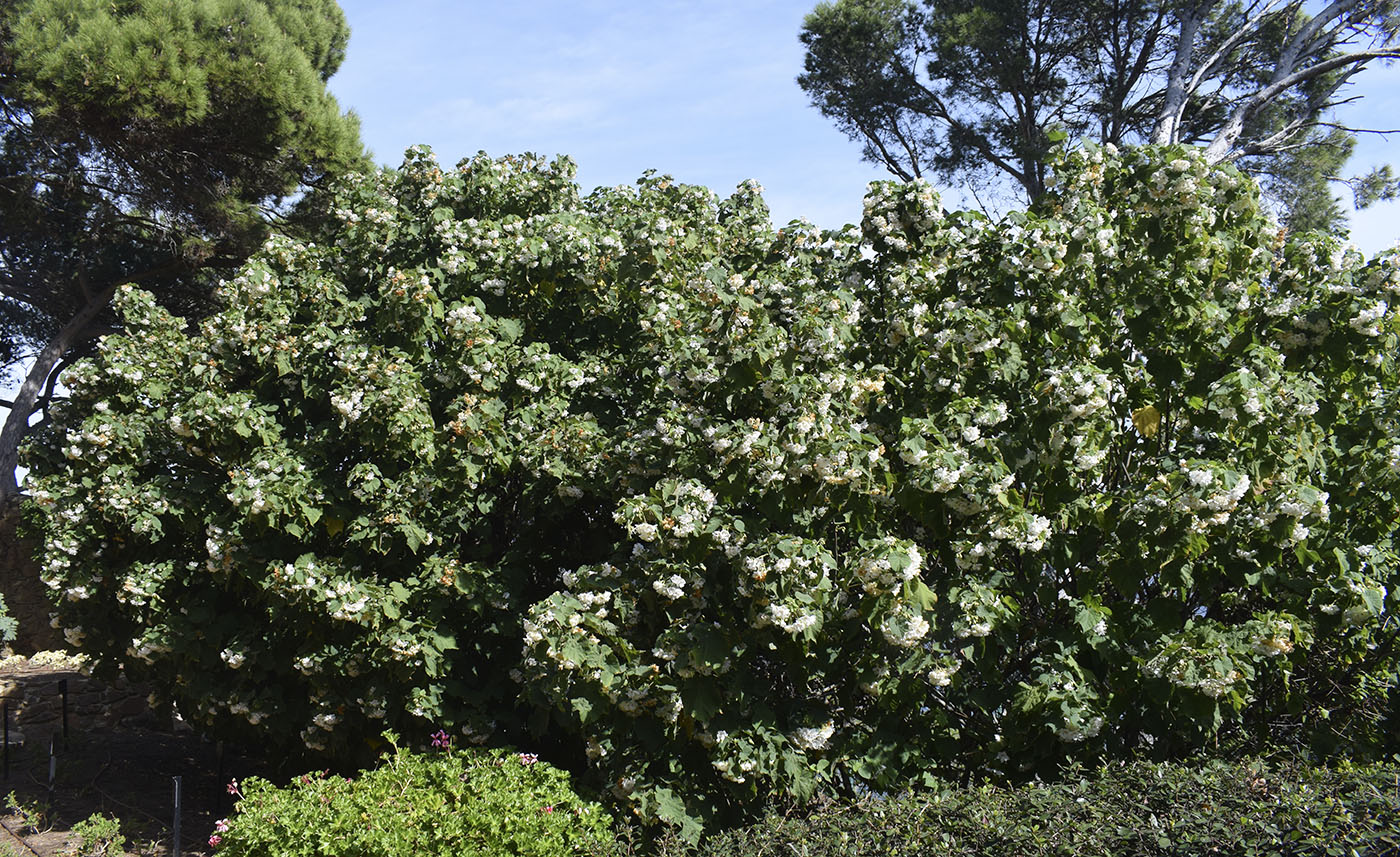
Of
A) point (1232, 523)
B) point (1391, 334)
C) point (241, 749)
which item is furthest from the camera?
point (241, 749)

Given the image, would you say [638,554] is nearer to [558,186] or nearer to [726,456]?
[726,456]

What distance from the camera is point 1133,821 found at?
3658 millimetres

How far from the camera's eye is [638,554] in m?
4.88

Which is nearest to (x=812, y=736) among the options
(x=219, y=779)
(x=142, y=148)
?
(x=219, y=779)

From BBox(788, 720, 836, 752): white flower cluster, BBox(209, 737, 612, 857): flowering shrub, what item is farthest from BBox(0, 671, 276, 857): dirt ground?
BBox(788, 720, 836, 752): white flower cluster

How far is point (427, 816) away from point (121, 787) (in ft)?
13.4

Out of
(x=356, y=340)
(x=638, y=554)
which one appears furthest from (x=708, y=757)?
(x=356, y=340)

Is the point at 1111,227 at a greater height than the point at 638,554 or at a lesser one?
greater

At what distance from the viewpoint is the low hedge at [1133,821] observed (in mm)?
3475

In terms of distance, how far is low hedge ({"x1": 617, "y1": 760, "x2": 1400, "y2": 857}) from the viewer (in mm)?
3475

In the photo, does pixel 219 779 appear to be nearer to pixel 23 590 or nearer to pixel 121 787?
pixel 121 787

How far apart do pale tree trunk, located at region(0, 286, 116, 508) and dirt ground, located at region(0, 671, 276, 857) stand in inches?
222

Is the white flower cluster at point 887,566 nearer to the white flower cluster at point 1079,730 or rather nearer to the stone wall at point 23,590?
the white flower cluster at point 1079,730

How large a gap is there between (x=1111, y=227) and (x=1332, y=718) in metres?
2.47
